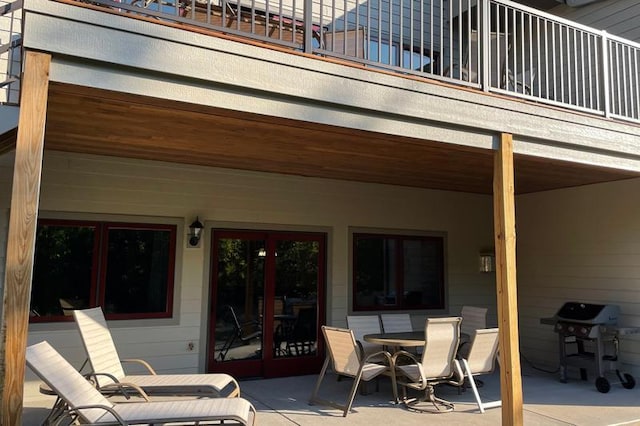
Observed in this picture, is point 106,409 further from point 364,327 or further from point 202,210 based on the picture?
point 364,327

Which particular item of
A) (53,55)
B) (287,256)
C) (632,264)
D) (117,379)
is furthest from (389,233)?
(53,55)

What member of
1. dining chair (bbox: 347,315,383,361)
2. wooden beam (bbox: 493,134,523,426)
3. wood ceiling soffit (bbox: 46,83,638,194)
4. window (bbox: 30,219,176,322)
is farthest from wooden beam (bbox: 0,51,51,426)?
dining chair (bbox: 347,315,383,361)

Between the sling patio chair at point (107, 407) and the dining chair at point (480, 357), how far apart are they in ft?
8.27

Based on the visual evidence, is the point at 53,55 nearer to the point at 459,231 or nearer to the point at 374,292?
the point at 374,292

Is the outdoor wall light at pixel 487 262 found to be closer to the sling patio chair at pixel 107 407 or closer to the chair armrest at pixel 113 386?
the sling patio chair at pixel 107 407

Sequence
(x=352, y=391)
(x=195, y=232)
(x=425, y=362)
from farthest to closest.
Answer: (x=195, y=232) < (x=425, y=362) < (x=352, y=391)

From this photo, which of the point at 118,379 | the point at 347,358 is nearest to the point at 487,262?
the point at 347,358

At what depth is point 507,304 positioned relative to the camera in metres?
4.21

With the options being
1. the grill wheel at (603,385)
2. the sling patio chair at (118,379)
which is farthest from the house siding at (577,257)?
the sling patio chair at (118,379)

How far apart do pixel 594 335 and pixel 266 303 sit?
4.09 m

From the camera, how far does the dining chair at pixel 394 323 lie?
265 inches

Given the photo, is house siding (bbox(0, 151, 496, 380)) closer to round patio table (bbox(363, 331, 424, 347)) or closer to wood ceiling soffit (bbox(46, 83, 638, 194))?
wood ceiling soffit (bbox(46, 83, 638, 194))

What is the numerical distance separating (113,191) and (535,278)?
6359mm

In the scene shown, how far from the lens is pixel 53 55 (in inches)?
113
